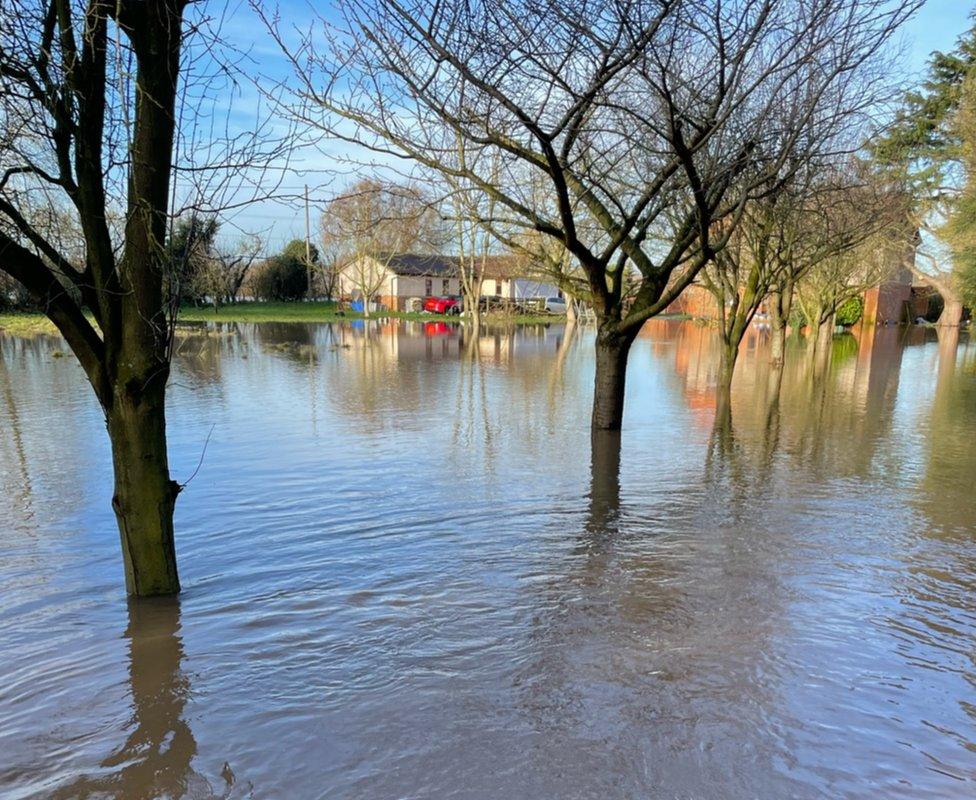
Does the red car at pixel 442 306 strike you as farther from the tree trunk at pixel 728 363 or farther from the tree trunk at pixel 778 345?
the tree trunk at pixel 728 363

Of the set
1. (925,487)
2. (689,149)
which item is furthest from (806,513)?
(689,149)

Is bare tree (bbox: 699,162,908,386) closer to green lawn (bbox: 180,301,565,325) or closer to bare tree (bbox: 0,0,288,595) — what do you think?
bare tree (bbox: 0,0,288,595)

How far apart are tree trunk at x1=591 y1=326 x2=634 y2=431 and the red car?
152 ft

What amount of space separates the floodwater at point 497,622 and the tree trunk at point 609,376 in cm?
46

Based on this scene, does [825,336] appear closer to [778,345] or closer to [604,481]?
[778,345]

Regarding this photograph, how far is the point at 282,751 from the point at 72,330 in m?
2.77

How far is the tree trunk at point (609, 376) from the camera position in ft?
32.0

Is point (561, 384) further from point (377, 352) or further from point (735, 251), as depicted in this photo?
point (377, 352)

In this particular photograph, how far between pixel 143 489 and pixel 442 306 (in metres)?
53.4

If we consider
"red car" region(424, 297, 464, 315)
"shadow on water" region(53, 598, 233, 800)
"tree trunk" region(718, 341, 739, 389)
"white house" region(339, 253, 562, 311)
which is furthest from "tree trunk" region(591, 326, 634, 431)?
"white house" region(339, 253, 562, 311)

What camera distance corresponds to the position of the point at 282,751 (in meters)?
3.17

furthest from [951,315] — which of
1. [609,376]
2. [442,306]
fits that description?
[609,376]

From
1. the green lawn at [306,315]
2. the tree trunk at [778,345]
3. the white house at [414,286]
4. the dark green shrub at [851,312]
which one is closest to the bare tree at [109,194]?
the tree trunk at [778,345]

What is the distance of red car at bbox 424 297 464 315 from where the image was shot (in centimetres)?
5641
